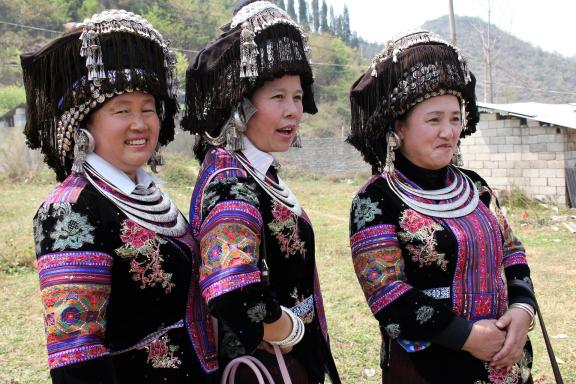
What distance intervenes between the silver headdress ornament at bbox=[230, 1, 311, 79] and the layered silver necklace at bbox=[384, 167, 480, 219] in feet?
1.91

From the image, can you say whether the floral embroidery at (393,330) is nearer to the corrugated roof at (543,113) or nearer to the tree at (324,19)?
the corrugated roof at (543,113)

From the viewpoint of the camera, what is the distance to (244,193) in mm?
1724

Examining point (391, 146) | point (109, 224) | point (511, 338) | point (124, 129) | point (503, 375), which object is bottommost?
point (503, 375)

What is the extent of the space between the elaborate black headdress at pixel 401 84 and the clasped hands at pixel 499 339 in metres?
0.73

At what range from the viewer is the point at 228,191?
5.64 ft

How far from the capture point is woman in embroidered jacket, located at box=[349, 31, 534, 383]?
1.97 meters

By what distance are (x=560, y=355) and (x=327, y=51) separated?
50.4 m

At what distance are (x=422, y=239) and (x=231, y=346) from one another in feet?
2.50

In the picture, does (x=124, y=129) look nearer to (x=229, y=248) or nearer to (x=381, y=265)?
(x=229, y=248)

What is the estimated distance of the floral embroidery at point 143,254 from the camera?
1562 millimetres

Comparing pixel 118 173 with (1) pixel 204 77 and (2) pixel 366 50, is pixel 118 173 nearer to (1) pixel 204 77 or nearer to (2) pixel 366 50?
(1) pixel 204 77


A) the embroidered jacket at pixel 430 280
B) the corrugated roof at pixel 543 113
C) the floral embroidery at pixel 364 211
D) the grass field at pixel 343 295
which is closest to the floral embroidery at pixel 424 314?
the embroidered jacket at pixel 430 280

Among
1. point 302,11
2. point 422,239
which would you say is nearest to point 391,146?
point 422,239

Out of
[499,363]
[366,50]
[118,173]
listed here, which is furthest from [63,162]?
[366,50]
